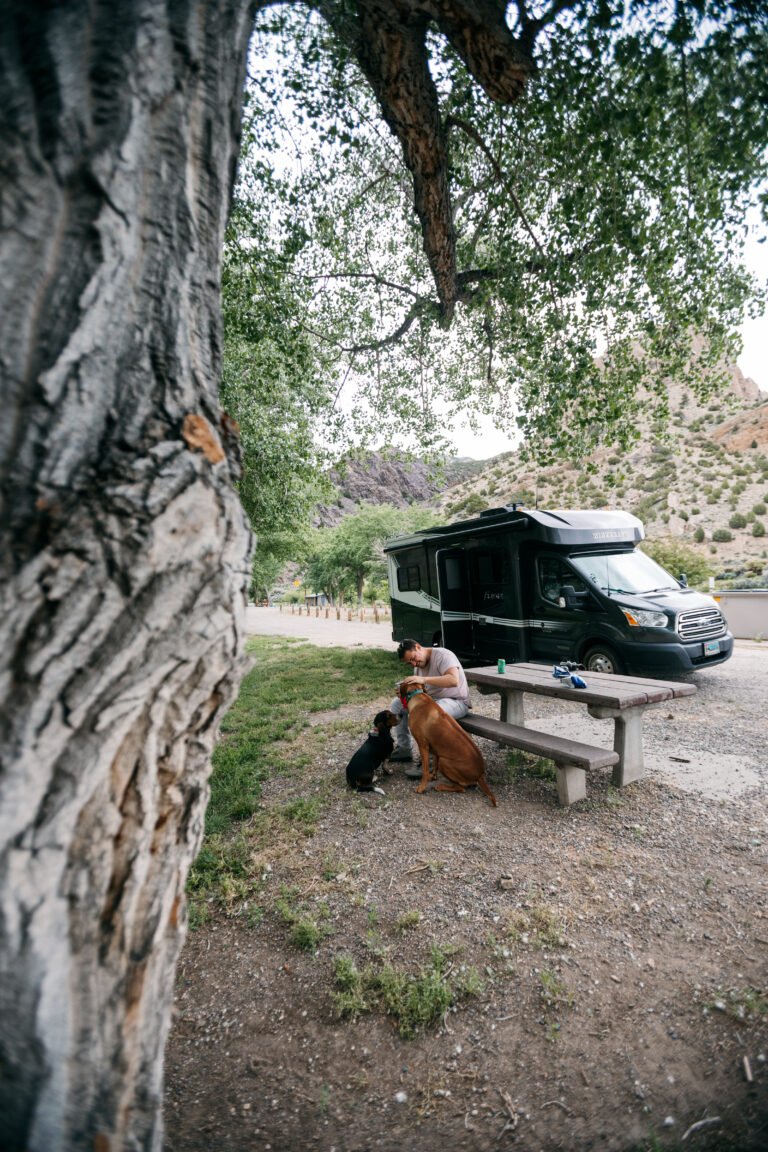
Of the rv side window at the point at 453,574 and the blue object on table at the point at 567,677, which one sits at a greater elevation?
the rv side window at the point at 453,574

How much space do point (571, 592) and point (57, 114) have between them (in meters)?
7.58

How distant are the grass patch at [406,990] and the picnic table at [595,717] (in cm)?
181

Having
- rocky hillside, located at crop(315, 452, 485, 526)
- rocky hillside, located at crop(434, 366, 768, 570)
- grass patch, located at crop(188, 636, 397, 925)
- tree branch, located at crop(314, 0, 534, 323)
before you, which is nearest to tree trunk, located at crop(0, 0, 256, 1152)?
grass patch, located at crop(188, 636, 397, 925)

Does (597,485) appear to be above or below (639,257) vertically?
above

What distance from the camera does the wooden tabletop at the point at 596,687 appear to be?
14.1ft

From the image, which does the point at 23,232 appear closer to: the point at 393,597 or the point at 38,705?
the point at 38,705

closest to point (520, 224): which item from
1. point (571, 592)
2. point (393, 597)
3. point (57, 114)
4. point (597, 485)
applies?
point (571, 592)

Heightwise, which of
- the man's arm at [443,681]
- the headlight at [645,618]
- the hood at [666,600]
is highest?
the hood at [666,600]

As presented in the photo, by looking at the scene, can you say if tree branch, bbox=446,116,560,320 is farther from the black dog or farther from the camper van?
the black dog

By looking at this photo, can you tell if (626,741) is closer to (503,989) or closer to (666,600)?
(503,989)

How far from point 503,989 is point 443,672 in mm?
2897

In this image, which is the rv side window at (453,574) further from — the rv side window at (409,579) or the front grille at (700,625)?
the front grille at (700,625)

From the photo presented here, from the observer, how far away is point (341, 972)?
253 cm

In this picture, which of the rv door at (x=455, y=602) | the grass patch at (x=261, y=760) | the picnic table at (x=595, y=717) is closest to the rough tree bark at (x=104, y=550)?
the grass patch at (x=261, y=760)
